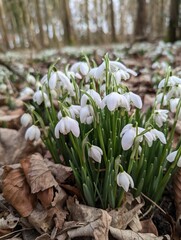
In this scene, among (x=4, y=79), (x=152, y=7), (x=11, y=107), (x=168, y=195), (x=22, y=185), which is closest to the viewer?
(x=22, y=185)

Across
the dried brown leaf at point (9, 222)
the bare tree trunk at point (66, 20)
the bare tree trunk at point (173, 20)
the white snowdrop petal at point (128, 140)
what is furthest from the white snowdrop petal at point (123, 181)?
the bare tree trunk at point (66, 20)

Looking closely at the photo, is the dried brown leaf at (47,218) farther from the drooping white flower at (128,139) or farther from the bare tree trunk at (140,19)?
the bare tree trunk at (140,19)

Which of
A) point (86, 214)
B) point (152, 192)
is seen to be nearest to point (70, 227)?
point (86, 214)

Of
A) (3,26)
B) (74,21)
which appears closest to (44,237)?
(3,26)

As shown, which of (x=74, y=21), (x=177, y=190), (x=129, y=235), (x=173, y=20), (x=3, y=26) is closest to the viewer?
(x=129, y=235)

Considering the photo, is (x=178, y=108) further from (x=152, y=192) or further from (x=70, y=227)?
(x=70, y=227)

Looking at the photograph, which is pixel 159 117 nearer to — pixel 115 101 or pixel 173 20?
pixel 115 101

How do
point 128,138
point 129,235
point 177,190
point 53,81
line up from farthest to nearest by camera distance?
1. point 177,190
2. point 53,81
3. point 129,235
4. point 128,138

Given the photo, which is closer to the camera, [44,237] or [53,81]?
[44,237]
